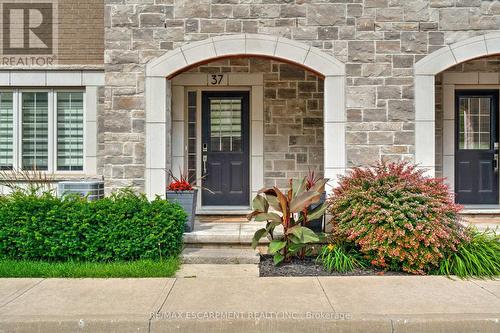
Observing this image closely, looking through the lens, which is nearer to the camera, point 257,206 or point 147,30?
point 257,206

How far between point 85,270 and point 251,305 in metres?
2.39

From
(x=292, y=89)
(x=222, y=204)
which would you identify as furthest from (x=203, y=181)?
(x=292, y=89)

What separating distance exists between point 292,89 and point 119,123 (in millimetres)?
3458

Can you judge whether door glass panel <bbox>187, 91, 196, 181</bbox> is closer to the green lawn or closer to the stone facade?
the stone facade

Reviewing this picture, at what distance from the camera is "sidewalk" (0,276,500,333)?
→ 4.21 metres

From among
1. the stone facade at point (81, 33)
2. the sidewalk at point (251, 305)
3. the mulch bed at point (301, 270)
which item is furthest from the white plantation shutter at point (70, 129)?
the mulch bed at point (301, 270)

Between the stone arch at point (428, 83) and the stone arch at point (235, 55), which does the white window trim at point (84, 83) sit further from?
the stone arch at point (428, 83)

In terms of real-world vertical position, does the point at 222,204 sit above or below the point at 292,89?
below

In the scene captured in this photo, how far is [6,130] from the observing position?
28.5 feet

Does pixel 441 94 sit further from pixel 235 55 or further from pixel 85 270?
pixel 85 270

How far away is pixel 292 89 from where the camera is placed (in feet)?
28.3

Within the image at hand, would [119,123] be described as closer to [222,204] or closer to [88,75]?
[88,75]

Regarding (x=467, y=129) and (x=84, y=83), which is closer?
(x=84, y=83)

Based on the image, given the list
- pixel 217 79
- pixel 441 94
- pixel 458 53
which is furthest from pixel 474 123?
pixel 217 79
